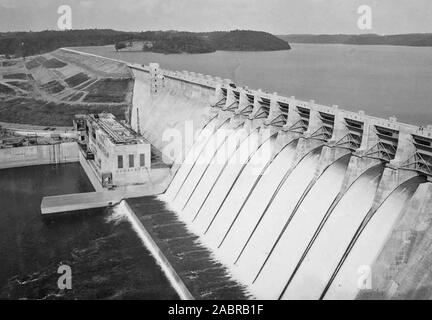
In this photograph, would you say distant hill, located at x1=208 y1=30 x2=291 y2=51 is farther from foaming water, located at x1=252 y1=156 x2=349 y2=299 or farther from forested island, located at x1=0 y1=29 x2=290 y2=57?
foaming water, located at x1=252 y1=156 x2=349 y2=299

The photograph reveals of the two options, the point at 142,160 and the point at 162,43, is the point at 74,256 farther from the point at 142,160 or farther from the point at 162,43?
the point at 162,43

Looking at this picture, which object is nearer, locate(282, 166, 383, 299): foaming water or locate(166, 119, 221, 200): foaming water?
locate(282, 166, 383, 299): foaming water

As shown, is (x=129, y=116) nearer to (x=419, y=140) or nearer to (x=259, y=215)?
(x=259, y=215)

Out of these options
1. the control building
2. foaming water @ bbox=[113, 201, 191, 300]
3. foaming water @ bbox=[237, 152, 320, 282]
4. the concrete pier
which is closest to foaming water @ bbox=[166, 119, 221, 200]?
the concrete pier

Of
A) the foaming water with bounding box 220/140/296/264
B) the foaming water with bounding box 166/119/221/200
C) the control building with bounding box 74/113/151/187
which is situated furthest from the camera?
the control building with bounding box 74/113/151/187

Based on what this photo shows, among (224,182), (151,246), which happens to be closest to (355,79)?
(224,182)

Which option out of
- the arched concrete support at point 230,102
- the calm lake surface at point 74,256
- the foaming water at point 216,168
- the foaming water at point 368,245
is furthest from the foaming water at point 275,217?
the arched concrete support at point 230,102

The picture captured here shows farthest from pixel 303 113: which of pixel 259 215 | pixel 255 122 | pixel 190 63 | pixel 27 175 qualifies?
pixel 190 63
